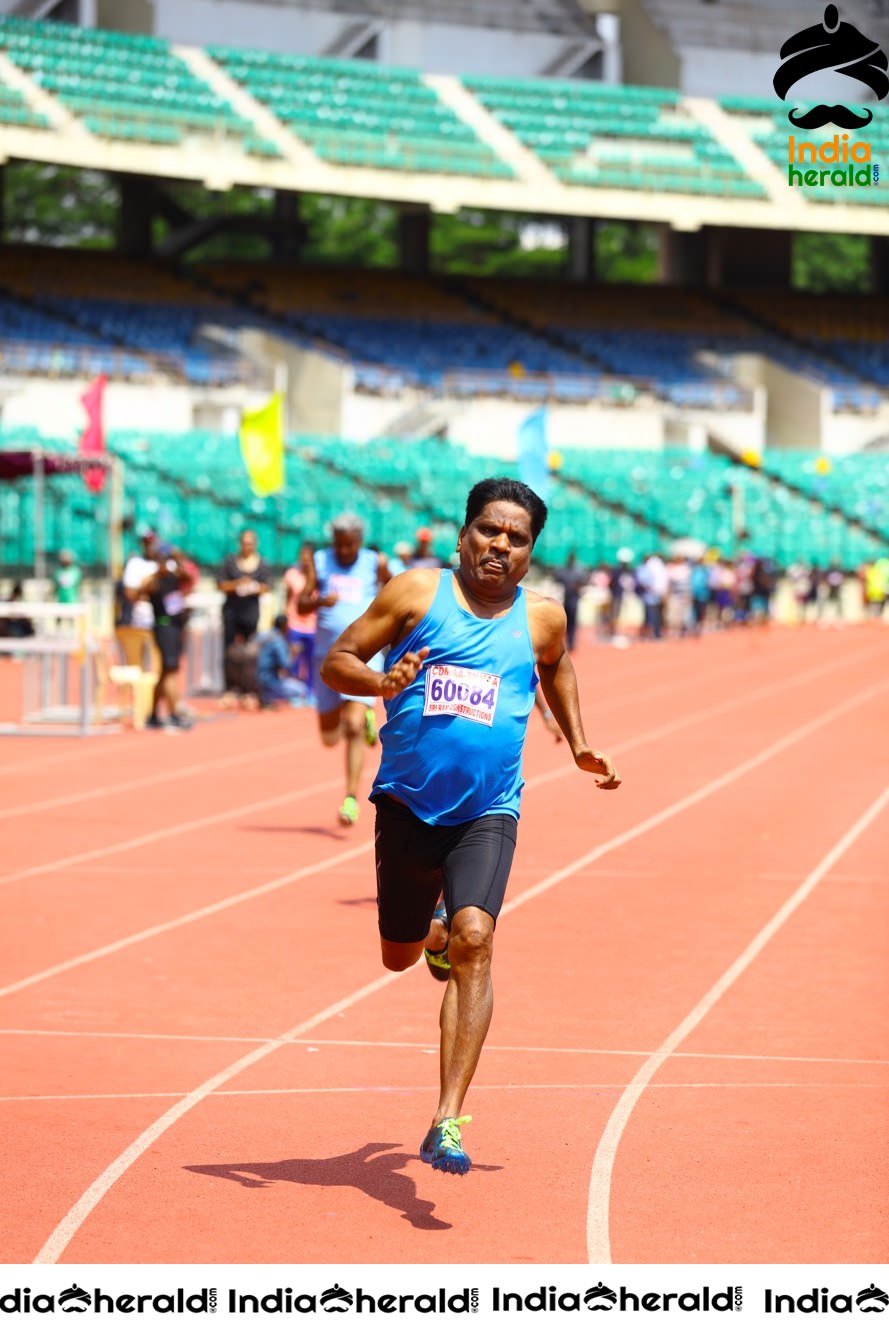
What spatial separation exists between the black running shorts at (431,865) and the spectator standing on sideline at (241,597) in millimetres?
15810

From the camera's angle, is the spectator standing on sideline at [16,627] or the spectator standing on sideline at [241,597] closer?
the spectator standing on sideline at [241,597]

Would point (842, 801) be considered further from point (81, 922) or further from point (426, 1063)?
point (426, 1063)

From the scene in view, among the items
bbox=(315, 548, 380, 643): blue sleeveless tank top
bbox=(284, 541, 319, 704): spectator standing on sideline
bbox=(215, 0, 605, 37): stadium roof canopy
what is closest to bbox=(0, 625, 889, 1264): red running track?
bbox=(315, 548, 380, 643): blue sleeveless tank top

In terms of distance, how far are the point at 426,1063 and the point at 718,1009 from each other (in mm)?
1440

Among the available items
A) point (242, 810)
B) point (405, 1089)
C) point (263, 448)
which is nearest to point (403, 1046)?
point (405, 1089)

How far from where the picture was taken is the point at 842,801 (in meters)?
15.2

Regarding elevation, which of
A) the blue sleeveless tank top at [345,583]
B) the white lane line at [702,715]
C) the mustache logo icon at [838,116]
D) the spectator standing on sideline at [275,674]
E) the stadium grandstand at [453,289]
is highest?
the stadium grandstand at [453,289]

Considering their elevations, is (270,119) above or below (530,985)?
above

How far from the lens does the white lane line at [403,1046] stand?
7207mm

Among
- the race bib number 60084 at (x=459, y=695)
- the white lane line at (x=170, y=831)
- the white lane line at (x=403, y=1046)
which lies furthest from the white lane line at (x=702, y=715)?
the race bib number 60084 at (x=459, y=695)

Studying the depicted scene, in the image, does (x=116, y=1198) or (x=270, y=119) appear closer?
(x=116, y=1198)

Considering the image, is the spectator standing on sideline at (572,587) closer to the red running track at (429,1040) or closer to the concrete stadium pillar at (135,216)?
the red running track at (429,1040)

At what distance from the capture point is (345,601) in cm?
1242
